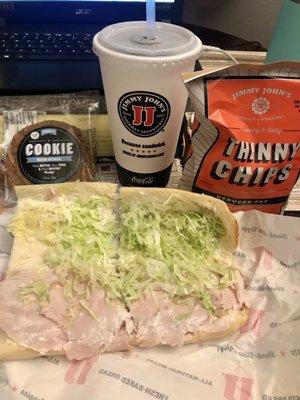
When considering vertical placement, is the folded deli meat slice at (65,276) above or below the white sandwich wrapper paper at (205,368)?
above

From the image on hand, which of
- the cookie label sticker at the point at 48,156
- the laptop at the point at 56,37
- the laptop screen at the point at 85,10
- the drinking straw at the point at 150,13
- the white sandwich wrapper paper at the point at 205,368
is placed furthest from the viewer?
the laptop screen at the point at 85,10

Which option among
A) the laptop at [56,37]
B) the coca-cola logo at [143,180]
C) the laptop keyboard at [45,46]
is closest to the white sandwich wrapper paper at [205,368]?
the coca-cola logo at [143,180]

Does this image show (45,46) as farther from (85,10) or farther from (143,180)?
(143,180)

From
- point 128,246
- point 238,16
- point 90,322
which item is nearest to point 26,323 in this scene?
point 90,322

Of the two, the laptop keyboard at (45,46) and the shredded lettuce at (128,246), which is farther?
the laptop keyboard at (45,46)

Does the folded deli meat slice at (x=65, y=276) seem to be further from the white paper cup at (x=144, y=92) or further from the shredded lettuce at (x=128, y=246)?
the white paper cup at (x=144, y=92)
